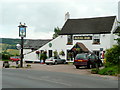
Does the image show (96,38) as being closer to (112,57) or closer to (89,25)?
(89,25)

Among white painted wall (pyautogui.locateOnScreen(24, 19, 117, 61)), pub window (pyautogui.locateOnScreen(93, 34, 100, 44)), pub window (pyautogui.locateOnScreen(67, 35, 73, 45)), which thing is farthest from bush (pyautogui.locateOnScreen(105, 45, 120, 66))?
pub window (pyautogui.locateOnScreen(67, 35, 73, 45))

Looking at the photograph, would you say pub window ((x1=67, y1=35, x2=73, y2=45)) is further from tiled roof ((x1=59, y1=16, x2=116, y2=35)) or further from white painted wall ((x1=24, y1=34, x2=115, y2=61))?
tiled roof ((x1=59, y1=16, x2=116, y2=35))

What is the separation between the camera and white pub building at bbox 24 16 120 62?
4016 centimetres

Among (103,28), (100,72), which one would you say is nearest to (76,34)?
(103,28)

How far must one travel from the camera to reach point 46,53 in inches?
1783

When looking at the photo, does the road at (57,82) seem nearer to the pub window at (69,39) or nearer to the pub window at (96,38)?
the pub window at (96,38)

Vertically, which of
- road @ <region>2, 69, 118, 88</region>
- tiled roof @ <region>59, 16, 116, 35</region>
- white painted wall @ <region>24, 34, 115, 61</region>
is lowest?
road @ <region>2, 69, 118, 88</region>

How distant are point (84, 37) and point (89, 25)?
263 cm

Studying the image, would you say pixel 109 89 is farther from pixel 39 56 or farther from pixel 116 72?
pixel 39 56

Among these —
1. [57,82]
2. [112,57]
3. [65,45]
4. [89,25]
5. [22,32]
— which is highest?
[89,25]

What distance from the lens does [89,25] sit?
4312 cm

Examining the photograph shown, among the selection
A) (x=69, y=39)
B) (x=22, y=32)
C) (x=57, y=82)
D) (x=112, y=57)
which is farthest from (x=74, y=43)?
(x=57, y=82)

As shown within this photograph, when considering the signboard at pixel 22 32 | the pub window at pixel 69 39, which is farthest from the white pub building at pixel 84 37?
the signboard at pixel 22 32

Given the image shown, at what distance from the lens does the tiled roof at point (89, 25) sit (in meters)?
40.9
